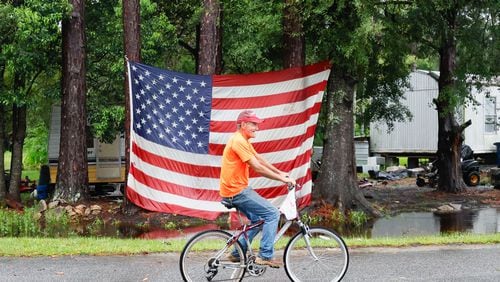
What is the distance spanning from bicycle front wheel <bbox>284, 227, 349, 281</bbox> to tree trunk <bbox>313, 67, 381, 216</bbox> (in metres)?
9.36

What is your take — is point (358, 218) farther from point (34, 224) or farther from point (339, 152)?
point (34, 224)

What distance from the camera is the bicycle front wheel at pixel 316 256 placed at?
7.17m

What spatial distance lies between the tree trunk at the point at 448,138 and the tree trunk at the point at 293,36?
22.1 ft

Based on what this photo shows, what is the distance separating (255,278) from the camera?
782cm

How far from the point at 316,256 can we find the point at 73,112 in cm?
1306

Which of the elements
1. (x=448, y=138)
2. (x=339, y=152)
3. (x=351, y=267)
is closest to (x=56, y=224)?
(x=339, y=152)

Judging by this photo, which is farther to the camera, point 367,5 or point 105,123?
point 105,123

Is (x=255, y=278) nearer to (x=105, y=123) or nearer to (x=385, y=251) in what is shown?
(x=385, y=251)

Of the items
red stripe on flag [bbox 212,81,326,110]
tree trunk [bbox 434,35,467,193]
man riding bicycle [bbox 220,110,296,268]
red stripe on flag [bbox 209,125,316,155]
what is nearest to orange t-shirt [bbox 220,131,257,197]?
man riding bicycle [bbox 220,110,296,268]

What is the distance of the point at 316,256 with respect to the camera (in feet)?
23.9

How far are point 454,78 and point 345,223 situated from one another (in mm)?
7966

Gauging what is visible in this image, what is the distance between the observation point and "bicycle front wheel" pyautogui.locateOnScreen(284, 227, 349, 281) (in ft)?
23.5

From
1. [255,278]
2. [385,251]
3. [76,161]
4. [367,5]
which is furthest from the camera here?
[76,161]

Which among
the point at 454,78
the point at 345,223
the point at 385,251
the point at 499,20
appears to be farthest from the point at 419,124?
the point at 385,251
